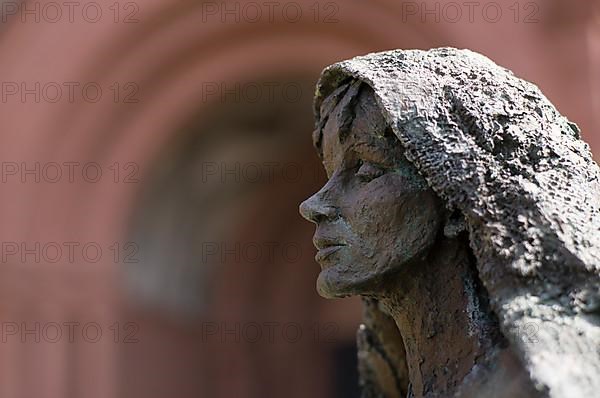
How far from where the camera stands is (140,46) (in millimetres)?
5871

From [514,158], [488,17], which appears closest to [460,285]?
Result: [514,158]

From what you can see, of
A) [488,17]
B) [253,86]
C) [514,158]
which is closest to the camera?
[514,158]

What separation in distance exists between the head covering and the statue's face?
7cm

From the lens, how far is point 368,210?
197 cm

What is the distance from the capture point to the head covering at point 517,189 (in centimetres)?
171

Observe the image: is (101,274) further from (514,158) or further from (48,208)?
(514,158)

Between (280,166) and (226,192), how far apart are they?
408 millimetres

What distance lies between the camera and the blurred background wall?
547cm

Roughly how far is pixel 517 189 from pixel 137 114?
4.42 metres
